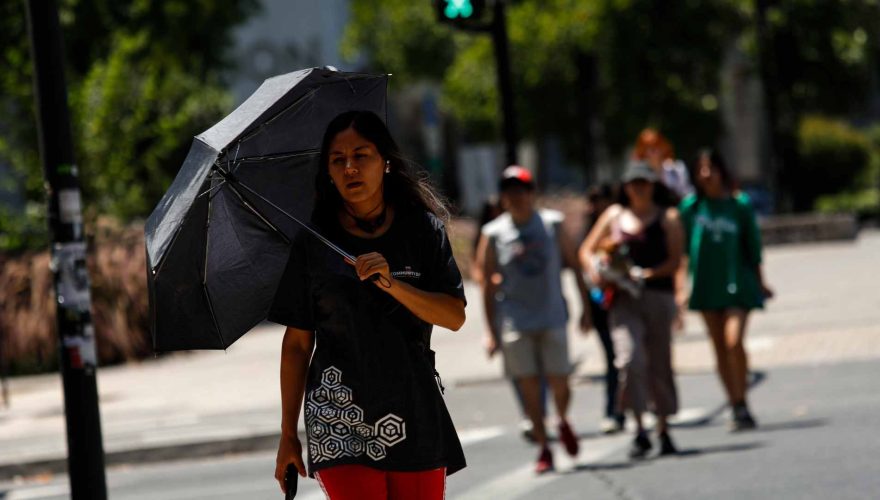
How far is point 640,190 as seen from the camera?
1010 cm

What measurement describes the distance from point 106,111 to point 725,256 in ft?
38.5

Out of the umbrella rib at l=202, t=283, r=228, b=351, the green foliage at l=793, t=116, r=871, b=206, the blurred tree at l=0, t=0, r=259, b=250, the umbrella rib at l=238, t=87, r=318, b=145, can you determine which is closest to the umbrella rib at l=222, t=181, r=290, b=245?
the umbrella rib at l=238, t=87, r=318, b=145

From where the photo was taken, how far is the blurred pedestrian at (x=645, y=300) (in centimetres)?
1002

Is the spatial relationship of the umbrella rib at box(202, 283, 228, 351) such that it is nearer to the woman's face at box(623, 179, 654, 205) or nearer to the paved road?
the paved road

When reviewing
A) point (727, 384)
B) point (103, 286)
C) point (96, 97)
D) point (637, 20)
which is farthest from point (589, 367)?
point (637, 20)

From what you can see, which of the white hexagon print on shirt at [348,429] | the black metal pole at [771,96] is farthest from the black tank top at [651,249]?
the black metal pole at [771,96]

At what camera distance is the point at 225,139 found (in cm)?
471

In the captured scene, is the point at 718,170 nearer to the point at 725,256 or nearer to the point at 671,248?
the point at 725,256

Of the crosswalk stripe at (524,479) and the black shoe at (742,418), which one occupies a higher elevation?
the black shoe at (742,418)

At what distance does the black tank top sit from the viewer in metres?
10.2

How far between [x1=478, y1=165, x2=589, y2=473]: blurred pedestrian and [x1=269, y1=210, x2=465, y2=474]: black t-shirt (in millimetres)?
5132

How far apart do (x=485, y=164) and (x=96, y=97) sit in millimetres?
6050

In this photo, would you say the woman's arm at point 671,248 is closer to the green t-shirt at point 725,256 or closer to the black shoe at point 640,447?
the green t-shirt at point 725,256

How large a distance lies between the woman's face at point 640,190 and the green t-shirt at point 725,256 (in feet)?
2.35
